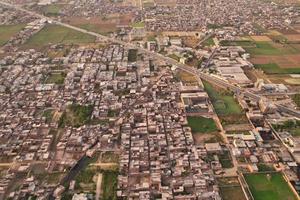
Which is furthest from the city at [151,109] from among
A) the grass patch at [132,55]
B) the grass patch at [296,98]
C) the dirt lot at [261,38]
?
the dirt lot at [261,38]

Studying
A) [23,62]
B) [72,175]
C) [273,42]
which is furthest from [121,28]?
[72,175]

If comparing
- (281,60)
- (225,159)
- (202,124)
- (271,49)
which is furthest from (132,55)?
(225,159)

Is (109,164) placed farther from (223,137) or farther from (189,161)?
(223,137)

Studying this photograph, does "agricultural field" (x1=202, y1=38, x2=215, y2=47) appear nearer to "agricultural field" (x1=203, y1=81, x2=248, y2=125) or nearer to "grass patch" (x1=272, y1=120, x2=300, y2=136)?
"agricultural field" (x1=203, y1=81, x2=248, y2=125)

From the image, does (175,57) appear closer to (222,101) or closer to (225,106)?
(222,101)

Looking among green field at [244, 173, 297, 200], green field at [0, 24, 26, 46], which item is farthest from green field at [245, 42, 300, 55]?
green field at [0, 24, 26, 46]

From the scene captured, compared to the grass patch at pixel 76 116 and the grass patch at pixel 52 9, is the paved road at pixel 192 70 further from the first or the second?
the grass patch at pixel 76 116
